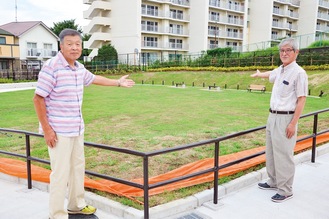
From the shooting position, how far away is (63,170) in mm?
2830

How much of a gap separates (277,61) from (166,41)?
20108 mm

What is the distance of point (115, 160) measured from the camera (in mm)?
5051

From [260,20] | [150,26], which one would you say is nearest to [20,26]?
[150,26]

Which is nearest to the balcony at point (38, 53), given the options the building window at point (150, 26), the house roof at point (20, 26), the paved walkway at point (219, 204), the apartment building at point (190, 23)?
the house roof at point (20, 26)

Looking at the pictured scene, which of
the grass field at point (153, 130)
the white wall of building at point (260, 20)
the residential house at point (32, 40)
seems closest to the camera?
the grass field at point (153, 130)

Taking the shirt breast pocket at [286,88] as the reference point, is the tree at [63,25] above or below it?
above

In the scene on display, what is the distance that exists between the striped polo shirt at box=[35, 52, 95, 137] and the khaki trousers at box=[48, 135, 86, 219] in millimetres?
121

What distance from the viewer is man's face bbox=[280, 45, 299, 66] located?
11.3 feet

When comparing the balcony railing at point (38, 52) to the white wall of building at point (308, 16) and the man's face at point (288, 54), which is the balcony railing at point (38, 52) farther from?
the white wall of building at point (308, 16)

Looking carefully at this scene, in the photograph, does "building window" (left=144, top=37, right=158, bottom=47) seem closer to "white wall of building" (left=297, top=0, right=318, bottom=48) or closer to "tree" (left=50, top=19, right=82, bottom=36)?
"tree" (left=50, top=19, right=82, bottom=36)

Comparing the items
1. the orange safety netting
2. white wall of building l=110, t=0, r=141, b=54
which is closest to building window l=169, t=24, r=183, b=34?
white wall of building l=110, t=0, r=141, b=54

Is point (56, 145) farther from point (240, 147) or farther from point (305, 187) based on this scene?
point (240, 147)

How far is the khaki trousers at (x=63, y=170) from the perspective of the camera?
279 cm

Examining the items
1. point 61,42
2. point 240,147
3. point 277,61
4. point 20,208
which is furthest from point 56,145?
point 277,61
